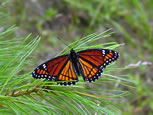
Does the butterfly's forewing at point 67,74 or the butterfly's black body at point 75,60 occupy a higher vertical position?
the butterfly's black body at point 75,60

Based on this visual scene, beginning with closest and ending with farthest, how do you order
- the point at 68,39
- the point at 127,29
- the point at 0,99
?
1. the point at 0,99
2. the point at 68,39
3. the point at 127,29

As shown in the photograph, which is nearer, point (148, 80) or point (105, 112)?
point (105, 112)

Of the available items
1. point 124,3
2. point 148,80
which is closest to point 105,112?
point 148,80

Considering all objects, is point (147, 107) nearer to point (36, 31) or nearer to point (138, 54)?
point (138, 54)

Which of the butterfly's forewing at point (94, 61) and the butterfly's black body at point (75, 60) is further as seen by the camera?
the butterfly's black body at point (75, 60)

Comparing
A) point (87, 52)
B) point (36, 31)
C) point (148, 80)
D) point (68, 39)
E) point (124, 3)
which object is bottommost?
point (148, 80)

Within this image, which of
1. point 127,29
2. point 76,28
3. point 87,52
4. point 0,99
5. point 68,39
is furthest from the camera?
point 127,29

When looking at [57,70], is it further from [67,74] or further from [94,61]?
[94,61]
